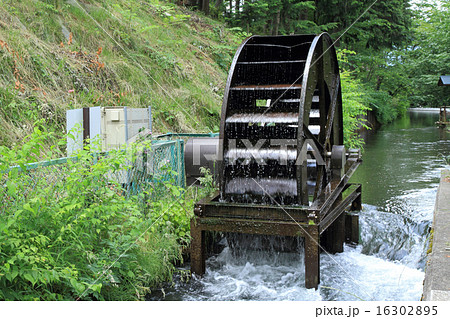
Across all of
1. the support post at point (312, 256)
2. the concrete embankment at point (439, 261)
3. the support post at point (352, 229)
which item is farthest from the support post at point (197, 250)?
the support post at point (352, 229)

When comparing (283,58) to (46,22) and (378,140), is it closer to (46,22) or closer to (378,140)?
(46,22)

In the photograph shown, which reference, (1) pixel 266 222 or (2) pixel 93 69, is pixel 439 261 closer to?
(1) pixel 266 222

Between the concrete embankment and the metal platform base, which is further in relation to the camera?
the metal platform base

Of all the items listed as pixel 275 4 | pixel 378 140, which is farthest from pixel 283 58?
pixel 378 140

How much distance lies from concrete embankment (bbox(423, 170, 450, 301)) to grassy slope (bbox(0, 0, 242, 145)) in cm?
508

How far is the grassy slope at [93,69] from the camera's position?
736 cm

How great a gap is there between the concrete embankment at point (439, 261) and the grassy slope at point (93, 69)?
508 centimetres

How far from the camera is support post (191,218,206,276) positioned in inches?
214

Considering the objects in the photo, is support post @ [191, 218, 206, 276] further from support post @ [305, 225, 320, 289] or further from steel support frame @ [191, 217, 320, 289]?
support post @ [305, 225, 320, 289]

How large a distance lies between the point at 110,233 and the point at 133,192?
4.55 feet

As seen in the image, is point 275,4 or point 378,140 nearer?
point 275,4

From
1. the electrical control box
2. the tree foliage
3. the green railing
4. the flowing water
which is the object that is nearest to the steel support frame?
the flowing water

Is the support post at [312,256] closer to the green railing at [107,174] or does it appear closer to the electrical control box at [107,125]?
the green railing at [107,174]

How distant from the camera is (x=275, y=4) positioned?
1886cm
